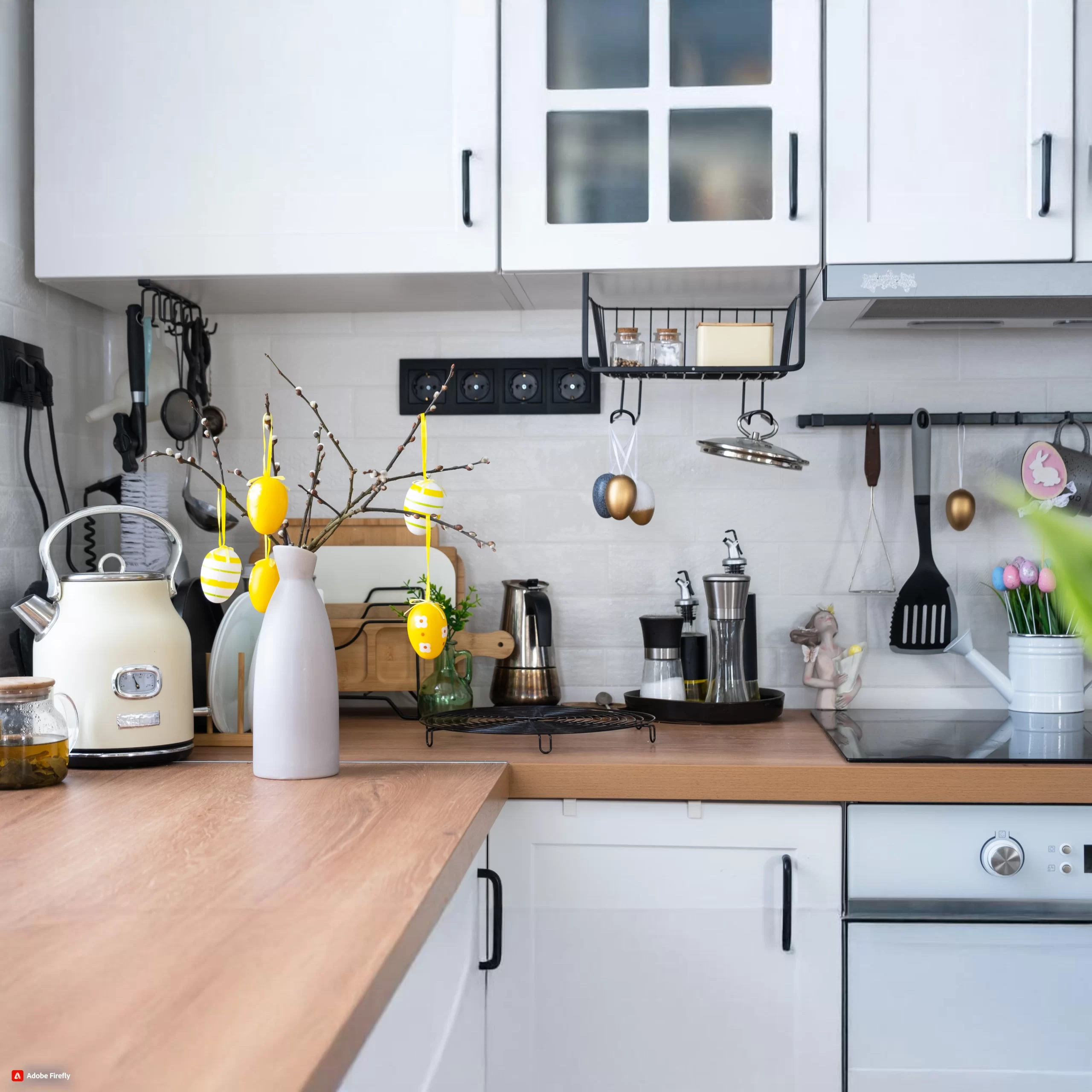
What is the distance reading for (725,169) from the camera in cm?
175

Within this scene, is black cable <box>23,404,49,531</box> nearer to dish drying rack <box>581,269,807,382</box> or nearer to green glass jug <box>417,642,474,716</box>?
green glass jug <box>417,642,474,716</box>

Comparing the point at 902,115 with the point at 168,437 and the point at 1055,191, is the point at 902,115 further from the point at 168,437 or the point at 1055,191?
the point at 168,437

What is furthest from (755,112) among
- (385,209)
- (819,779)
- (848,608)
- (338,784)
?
(338,784)

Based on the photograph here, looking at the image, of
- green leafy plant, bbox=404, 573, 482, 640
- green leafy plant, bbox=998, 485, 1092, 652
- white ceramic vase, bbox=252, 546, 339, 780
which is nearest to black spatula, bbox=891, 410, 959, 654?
green leafy plant, bbox=404, 573, 482, 640

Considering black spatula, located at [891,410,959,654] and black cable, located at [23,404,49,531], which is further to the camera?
black spatula, located at [891,410,959,654]

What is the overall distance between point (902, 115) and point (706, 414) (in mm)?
636

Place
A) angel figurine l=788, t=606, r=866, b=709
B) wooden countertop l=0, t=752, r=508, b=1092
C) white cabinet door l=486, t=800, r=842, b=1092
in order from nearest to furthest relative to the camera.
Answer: wooden countertop l=0, t=752, r=508, b=1092, white cabinet door l=486, t=800, r=842, b=1092, angel figurine l=788, t=606, r=866, b=709

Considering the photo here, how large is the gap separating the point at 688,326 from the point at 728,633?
61 cm

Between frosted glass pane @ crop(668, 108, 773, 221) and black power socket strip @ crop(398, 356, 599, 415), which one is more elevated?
frosted glass pane @ crop(668, 108, 773, 221)

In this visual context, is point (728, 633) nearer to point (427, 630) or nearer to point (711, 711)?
point (711, 711)

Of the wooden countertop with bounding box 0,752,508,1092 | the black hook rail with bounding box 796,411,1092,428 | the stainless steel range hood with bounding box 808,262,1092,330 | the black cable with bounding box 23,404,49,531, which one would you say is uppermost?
the stainless steel range hood with bounding box 808,262,1092,330

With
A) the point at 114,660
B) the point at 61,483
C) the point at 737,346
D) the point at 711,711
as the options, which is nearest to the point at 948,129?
the point at 737,346

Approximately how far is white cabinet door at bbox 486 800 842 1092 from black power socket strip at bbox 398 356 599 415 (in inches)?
34.4

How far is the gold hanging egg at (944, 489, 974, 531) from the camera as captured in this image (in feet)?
6.66
